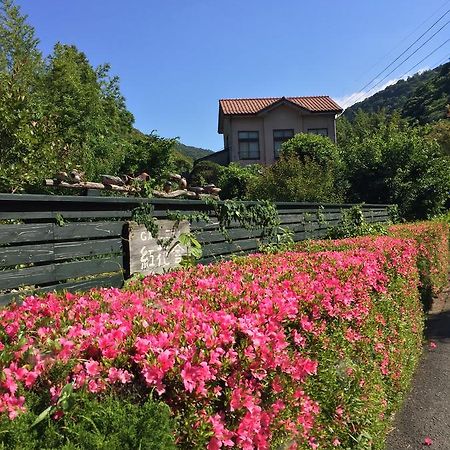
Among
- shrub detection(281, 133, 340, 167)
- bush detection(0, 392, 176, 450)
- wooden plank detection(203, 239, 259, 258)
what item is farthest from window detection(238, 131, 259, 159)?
bush detection(0, 392, 176, 450)

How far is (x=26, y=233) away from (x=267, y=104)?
111ft

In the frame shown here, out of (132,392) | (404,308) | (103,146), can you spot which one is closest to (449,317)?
(404,308)

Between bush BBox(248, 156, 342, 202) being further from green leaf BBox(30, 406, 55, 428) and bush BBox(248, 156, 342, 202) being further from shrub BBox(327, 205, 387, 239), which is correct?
green leaf BBox(30, 406, 55, 428)

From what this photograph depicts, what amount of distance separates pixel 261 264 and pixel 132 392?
9.01 ft

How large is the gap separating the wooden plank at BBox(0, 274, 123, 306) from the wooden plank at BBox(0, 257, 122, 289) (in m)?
0.05

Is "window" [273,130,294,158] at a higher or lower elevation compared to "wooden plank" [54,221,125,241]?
higher

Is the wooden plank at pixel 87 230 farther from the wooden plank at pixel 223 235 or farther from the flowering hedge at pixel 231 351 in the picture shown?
the wooden plank at pixel 223 235

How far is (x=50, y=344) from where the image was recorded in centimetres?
162

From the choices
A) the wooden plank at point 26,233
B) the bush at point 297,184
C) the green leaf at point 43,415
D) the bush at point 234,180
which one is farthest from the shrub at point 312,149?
the green leaf at point 43,415

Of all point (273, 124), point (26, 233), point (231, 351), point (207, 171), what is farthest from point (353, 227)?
point (273, 124)

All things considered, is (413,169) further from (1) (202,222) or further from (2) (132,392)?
(2) (132,392)

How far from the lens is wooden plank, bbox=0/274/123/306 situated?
3117 millimetres

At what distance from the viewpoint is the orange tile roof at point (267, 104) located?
34.2 metres

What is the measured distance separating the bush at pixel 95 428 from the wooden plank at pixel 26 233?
1975mm
